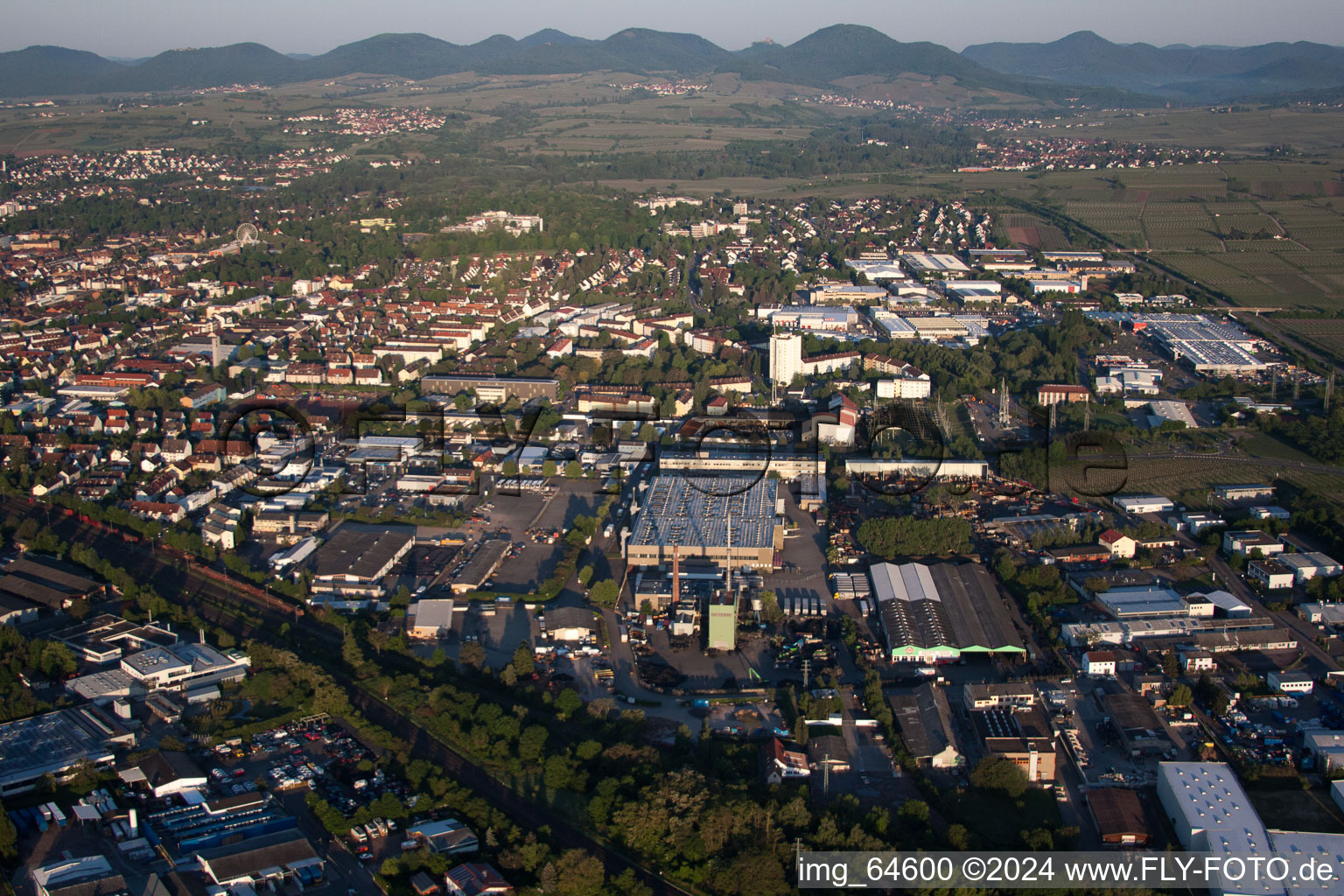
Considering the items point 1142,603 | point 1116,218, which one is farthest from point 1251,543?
point 1116,218

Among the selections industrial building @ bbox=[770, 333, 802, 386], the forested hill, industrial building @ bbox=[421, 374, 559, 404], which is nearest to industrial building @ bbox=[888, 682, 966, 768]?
industrial building @ bbox=[770, 333, 802, 386]

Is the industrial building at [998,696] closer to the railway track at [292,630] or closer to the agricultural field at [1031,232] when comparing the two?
the railway track at [292,630]

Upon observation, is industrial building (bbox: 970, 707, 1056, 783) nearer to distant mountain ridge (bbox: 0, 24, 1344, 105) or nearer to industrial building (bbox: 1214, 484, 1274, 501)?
industrial building (bbox: 1214, 484, 1274, 501)

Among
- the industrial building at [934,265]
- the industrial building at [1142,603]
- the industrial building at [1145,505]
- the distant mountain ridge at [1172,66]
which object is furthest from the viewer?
the distant mountain ridge at [1172,66]

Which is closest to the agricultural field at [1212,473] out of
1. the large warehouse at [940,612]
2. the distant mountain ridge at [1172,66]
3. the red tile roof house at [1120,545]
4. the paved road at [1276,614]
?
the red tile roof house at [1120,545]

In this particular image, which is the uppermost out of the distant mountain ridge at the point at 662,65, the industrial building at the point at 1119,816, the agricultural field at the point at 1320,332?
the distant mountain ridge at the point at 662,65

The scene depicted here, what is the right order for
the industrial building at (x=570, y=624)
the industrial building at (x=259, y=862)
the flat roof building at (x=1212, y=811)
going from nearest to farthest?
the industrial building at (x=259, y=862) → the flat roof building at (x=1212, y=811) → the industrial building at (x=570, y=624)
